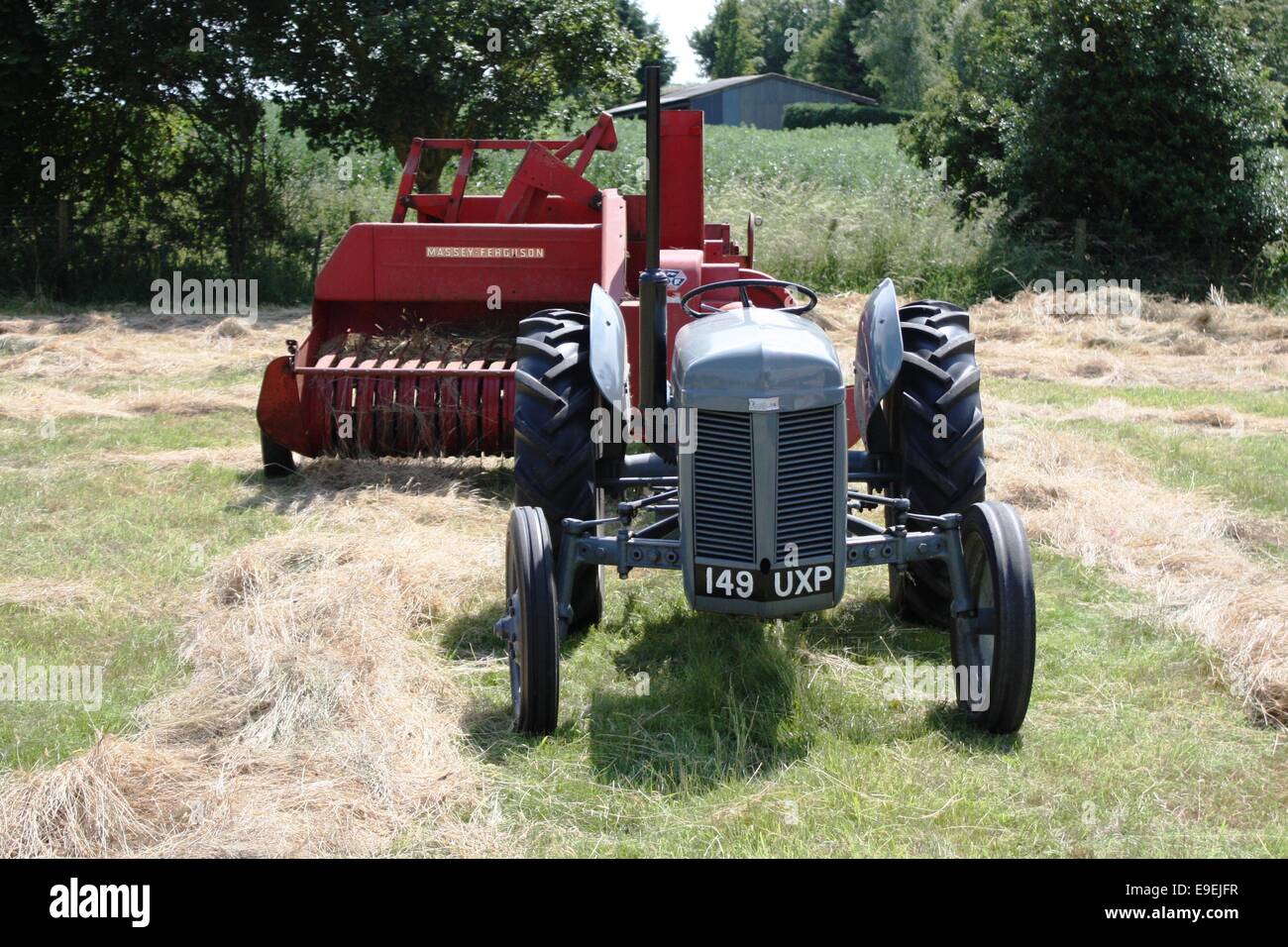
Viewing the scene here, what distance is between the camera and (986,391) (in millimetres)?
10367

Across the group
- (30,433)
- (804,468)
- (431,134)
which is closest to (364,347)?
(30,433)

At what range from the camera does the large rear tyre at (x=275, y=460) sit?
7684 millimetres

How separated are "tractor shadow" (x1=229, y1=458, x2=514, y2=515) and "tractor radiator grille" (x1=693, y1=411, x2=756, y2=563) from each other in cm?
298

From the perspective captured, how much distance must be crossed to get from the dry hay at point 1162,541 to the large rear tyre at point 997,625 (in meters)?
0.91

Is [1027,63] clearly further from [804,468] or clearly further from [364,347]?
[804,468]

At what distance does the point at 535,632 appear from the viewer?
414cm

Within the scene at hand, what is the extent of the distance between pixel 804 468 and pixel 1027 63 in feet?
46.9

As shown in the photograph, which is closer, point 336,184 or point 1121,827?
point 1121,827

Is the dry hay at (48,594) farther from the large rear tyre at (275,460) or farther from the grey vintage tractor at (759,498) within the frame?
the large rear tyre at (275,460)

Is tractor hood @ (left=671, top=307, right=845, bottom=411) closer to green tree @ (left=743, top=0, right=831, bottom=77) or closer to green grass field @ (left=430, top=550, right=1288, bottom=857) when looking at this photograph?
green grass field @ (left=430, top=550, right=1288, bottom=857)

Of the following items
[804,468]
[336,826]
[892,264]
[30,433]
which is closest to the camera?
[336,826]

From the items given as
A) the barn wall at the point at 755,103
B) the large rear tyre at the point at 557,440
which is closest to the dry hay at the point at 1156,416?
the large rear tyre at the point at 557,440

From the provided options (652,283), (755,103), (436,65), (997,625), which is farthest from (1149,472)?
(755,103)

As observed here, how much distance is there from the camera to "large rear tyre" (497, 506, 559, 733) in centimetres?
414
